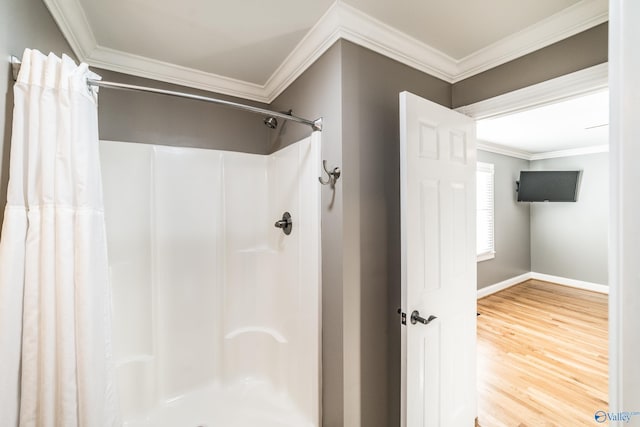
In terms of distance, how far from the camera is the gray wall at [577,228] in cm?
440

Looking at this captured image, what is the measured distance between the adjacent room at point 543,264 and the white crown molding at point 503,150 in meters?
0.02

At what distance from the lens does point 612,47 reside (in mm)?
401

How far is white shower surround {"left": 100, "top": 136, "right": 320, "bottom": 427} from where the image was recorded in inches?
Result: 61.9

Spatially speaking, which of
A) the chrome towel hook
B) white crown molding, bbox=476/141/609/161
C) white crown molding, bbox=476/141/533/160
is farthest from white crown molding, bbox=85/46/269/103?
white crown molding, bbox=476/141/609/161

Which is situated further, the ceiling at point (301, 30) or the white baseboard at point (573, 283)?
the white baseboard at point (573, 283)

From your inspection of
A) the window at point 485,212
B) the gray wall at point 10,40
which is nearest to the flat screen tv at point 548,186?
the window at point 485,212

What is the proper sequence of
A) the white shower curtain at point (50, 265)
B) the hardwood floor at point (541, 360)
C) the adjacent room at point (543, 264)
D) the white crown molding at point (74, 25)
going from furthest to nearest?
the adjacent room at point (543, 264) < the hardwood floor at point (541, 360) < the white crown molding at point (74, 25) < the white shower curtain at point (50, 265)

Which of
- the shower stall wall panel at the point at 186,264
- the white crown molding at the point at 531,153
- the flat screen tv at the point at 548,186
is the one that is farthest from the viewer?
the flat screen tv at the point at 548,186

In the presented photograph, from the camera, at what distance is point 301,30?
4.44 feet

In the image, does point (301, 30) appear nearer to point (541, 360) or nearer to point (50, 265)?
point (50, 265)

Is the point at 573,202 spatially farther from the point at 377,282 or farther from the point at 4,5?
the point at 4,5

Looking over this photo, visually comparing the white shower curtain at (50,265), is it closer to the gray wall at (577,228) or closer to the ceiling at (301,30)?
the ceiling at (301,30)

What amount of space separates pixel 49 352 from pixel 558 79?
2389 mm

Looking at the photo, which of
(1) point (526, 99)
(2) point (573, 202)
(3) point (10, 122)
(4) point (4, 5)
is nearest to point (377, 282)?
(1) point (526, 99)
